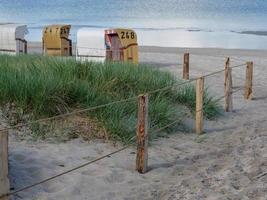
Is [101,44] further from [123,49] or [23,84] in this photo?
[23,84]

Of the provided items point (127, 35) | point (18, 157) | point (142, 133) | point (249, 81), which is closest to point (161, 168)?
point (142, 133)

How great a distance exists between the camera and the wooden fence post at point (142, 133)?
20.8 feet

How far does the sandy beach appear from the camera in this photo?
5.73 meters

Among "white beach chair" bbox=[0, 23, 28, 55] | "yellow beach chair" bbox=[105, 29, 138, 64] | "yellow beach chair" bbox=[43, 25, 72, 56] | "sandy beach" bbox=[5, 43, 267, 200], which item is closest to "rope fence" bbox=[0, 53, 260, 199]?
"sandy beach" bbox=[5, 43, 267, 200]

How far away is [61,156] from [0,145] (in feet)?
7.99

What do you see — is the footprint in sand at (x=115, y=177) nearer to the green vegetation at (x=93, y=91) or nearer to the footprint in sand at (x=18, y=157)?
the footprint in sand at (x=18, y=157)

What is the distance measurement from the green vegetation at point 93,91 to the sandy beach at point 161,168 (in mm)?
438

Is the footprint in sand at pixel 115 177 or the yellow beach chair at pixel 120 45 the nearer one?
the footprint in sand at pixel 115 177

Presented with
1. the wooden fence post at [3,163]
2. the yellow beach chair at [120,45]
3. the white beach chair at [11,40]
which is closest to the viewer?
the wooden fence post at [3,163]

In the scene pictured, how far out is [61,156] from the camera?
6.73 meters

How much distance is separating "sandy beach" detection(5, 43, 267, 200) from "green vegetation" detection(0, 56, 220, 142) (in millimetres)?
438

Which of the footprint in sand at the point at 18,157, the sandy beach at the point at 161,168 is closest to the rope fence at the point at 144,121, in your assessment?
the sandy beach at the point at 161,168

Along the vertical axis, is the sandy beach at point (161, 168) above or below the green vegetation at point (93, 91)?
below

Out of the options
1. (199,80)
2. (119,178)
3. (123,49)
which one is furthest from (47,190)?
(123,49)
